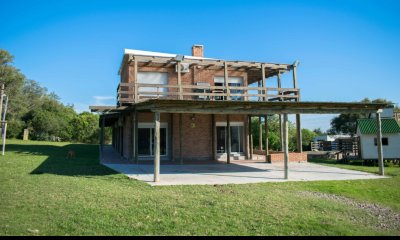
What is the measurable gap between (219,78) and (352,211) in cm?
1432

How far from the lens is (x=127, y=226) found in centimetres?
577

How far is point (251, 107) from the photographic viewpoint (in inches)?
530

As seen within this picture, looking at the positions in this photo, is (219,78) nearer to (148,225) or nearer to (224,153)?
(224,153)

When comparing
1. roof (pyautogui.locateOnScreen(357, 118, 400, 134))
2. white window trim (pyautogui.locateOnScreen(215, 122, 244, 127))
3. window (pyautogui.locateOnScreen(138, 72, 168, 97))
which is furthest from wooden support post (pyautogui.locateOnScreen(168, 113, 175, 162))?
roof (pyautogui.locateOnScreen(357, 118, 400, 134))

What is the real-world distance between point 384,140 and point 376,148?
2.89ft

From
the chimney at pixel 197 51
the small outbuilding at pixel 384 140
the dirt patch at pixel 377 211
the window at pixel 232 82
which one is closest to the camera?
the dirt patch at pixel 377 211

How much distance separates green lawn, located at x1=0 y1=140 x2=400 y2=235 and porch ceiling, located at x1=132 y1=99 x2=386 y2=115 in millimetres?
3063

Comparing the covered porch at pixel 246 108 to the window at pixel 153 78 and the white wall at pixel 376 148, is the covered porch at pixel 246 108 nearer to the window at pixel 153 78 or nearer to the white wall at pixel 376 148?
the window at pixel 153 78

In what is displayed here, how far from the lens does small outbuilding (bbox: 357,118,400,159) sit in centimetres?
2073

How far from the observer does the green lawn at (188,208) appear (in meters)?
5.74

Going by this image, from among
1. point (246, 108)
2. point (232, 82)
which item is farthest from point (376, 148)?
point (246, 108)

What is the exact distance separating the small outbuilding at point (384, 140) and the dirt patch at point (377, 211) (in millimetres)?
13813

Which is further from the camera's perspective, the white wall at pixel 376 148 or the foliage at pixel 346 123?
the foliage at pixel 346 123

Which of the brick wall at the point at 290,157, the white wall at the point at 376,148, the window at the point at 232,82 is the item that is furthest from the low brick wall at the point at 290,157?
the white wall at the point at 376,148
